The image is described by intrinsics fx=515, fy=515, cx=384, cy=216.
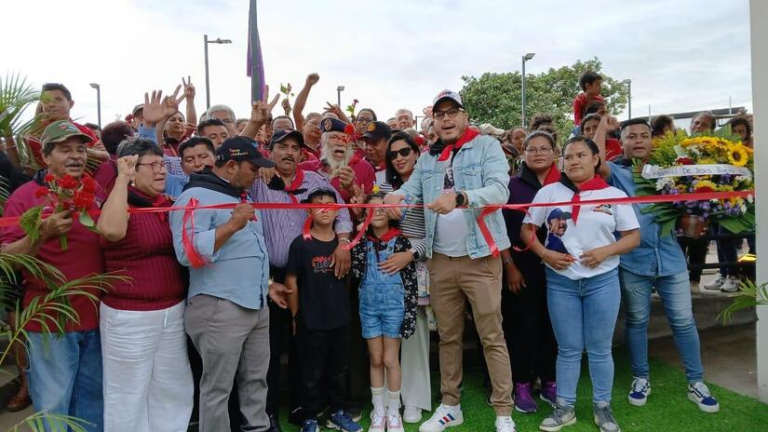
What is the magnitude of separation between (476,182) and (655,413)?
94.3 inches

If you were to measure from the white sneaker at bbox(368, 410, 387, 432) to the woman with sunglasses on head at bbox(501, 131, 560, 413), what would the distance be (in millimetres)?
1114

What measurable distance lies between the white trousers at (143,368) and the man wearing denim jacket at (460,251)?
175 cm

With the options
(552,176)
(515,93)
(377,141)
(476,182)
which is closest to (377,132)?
(377,141)

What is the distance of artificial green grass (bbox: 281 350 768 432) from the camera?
12.7ft

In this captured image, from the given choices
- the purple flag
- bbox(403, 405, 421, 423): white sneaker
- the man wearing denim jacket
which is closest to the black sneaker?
bbox(403, 405, 421, 423): white sneaker

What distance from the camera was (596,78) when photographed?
19.8 ft

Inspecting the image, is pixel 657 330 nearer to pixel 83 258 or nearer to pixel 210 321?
pixel 210 321

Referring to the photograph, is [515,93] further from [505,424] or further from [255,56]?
[505,424]

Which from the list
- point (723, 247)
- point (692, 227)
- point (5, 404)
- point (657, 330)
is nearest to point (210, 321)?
point (5, 404)

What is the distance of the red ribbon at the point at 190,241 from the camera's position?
302cm

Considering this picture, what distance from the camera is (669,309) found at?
420 centimetres

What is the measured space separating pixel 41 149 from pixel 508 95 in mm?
29053

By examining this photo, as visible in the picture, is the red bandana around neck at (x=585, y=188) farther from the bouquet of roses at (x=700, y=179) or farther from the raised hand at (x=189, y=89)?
the raised hand at (x=189, y=89)

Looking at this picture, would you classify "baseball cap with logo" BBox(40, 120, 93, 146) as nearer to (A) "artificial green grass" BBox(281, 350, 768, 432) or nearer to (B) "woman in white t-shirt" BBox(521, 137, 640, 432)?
(A) "artificial green grass" BBox(281, 350, 768, 432)
